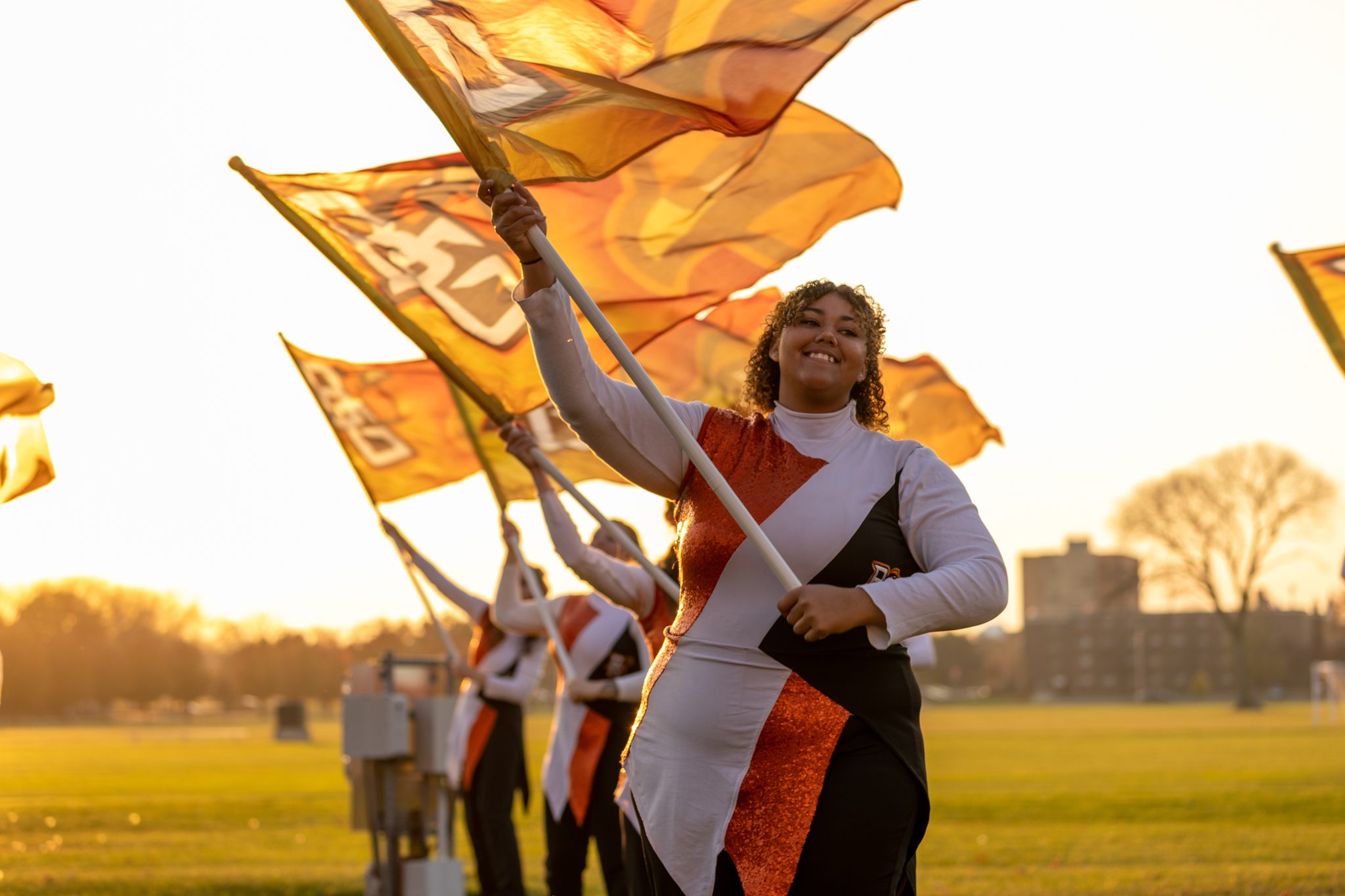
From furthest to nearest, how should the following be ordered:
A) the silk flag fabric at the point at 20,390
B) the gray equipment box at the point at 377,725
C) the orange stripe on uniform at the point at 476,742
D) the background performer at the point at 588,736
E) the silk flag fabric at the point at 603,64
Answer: the orange stripe on uniform at the point at 476,742
the gray equipment box at the point at 377,725
the background performer at the point at 588,736
the silk flag fabric at the point at 20,390
the silk flag fabric at the point at 603,64

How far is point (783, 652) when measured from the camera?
11.3ft

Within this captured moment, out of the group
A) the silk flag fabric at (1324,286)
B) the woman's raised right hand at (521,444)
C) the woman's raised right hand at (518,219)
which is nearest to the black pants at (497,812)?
the woman's raised right hand at (521,444)

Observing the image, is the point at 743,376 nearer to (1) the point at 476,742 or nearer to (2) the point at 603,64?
(1) the point at 476,742

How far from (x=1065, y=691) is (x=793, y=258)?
131909 millimetres

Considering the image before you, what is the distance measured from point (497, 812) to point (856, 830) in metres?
6.97

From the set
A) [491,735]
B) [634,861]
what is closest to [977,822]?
[491,735]

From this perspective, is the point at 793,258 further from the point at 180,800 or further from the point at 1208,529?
the point at 1208,529

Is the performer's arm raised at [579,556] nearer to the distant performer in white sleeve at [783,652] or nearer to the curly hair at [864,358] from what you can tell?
the curly hair at [864,358]

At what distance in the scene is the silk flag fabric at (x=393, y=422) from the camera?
991 centimetres

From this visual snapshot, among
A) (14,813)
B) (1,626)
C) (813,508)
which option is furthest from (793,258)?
(1,626)

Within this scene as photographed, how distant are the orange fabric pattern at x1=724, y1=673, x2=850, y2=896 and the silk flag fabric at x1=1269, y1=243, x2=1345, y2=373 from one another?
289 inches

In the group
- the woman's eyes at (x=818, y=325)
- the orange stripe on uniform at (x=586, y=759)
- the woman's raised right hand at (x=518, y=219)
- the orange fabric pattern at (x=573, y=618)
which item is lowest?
the orange stripe on uniform at (x=586, y=759)

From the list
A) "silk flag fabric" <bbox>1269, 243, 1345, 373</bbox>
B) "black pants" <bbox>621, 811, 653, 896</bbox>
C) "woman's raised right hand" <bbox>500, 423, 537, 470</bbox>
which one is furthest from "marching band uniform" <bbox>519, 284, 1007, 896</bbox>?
"silk flag fabric" <bbox>1269, 243, 1345, 373</bbox>

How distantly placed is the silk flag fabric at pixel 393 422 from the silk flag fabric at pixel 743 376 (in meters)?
1.44
